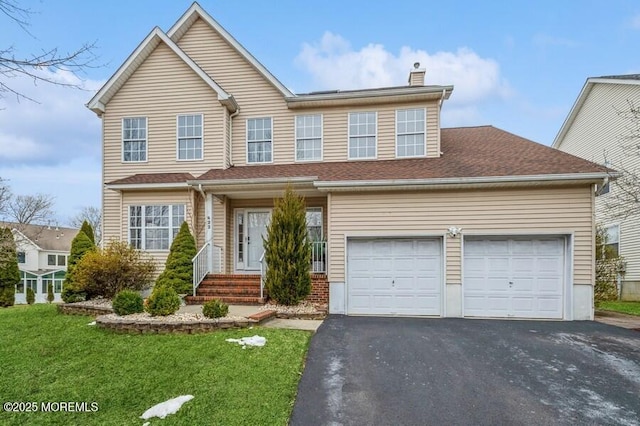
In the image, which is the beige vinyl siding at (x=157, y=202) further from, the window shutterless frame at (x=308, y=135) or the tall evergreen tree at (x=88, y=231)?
the window shutterless frame at (x=308, y=135)

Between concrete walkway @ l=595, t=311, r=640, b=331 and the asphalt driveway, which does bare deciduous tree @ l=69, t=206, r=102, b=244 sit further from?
concrete walkway @ l=595, t=311, r=640, b=331

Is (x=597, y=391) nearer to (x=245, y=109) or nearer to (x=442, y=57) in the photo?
(x=245, y=109)

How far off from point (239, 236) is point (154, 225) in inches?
112

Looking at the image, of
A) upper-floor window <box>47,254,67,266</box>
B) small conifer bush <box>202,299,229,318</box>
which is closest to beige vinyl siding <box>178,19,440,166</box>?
small conifer bush <box>202,299,229,318</box>

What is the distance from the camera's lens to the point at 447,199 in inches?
377

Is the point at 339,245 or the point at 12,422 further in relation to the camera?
the point at 339,245

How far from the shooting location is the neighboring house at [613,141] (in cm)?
1466

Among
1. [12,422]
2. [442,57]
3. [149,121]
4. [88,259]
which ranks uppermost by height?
[442,57]

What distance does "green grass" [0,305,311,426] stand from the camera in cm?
438

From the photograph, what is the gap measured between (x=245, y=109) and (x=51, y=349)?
9060 mm

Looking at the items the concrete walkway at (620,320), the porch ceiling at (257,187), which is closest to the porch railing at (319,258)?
the porch ceiling at (257,187)

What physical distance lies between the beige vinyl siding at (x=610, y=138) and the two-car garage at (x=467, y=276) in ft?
21.8

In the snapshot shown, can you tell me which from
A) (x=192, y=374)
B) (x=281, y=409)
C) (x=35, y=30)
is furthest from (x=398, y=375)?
(x=35, y=30)

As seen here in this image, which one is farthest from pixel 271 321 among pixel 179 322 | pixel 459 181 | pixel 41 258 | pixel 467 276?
pixel 41 258
